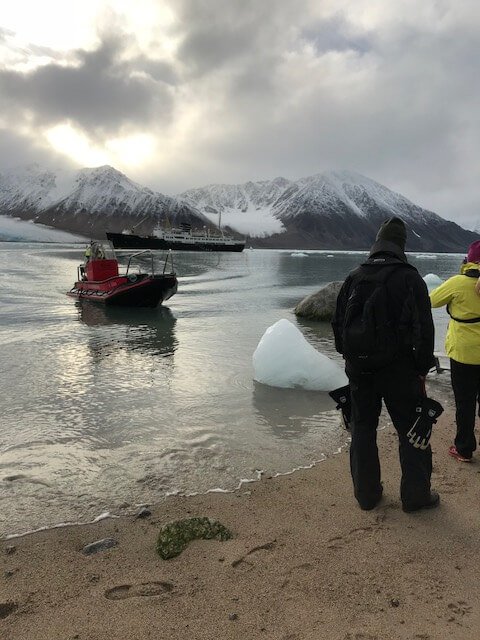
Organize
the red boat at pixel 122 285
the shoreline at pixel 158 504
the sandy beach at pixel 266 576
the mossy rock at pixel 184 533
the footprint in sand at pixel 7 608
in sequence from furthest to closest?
the red boat at pixel 122 285, the shoreline at pixel 158 504, the mossy rock at pixel 184 533, the footprint in sand at pixel 7 608, the sandy beach at pixel 266 576

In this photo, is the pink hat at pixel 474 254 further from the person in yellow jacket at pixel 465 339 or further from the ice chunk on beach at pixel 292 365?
the ice chunk on beach at pixel 292 365

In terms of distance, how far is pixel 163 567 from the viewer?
3041mm

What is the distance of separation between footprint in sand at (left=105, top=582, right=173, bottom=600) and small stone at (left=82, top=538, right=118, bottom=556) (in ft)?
1.72

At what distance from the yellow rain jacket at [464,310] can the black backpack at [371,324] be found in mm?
1265

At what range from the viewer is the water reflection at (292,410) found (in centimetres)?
599

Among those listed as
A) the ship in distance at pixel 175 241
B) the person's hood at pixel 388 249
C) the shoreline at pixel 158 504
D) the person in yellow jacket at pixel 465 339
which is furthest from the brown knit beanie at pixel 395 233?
the ship in distance at pixel 175 241

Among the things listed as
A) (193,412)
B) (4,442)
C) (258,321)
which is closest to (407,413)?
(193,412)

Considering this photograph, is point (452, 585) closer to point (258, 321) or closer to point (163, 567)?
point (163, 567)

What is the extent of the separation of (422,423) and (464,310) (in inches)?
60.7

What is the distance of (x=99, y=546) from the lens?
335 centimetres

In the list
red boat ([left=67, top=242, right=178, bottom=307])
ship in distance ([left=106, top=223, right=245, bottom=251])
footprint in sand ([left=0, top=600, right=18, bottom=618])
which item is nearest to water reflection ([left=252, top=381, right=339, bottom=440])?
footprint in sand ([left=0, top=600, right=18, bottom=618])

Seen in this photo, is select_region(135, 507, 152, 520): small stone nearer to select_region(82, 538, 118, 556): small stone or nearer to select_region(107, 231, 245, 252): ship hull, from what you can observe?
select_region(82, 538, 118, 556): small stone

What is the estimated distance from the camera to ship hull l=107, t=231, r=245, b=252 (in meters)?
124

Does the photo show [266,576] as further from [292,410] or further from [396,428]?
[292,410]
